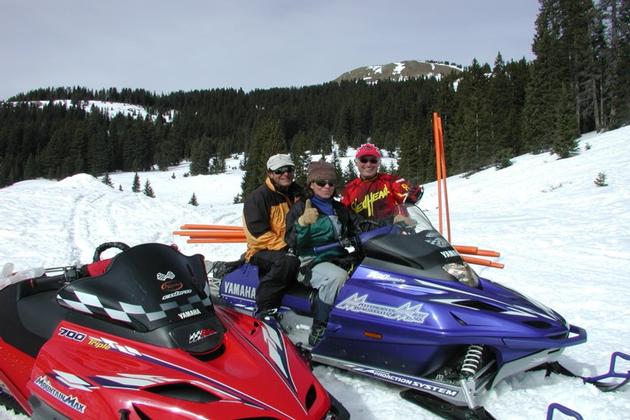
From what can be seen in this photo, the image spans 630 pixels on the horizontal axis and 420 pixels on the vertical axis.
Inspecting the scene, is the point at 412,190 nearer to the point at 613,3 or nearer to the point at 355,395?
the point at 355,395

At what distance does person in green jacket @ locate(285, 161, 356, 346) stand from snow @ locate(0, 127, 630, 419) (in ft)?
2.10

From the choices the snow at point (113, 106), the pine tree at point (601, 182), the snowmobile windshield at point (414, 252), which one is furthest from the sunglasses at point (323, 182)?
the snow at point (113, 106)

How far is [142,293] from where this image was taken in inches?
99.7

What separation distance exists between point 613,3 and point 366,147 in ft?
147

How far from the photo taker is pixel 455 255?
3613 mm

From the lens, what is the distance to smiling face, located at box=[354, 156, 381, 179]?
5.24 m

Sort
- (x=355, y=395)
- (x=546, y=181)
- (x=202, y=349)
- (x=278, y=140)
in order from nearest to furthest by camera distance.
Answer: (x=202, y=349), (x=355, y=395), (x=546, y=181), (x=278, y=140)

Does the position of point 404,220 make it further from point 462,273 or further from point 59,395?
point 59,395

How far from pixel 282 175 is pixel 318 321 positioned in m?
1.57

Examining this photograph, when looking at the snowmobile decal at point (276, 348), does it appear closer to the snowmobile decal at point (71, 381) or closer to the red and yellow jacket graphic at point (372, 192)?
the snowmobile decal at point (71, 381)


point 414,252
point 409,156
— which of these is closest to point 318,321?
point 414,252

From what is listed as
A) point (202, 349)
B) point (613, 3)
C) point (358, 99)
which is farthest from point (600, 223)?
point (358, 99)

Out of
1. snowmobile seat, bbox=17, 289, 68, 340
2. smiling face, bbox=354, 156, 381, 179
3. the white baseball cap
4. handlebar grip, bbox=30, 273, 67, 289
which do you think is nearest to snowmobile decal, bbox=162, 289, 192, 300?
snowmobile seat, bbox=17, 289, 68, 340

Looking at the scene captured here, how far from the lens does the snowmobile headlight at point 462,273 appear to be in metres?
3.43
